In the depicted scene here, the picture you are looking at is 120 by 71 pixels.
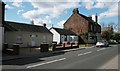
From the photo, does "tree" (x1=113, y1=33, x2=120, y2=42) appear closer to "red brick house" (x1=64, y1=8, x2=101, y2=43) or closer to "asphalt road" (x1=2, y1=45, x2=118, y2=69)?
"red brick house" (x1=64, y1=8, x2=101, y2=43)

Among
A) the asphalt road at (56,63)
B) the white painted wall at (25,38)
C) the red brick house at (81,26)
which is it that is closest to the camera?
the asphalt road at (56,63)

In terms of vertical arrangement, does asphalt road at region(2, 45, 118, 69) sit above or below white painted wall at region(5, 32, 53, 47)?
below

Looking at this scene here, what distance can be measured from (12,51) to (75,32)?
4650cm

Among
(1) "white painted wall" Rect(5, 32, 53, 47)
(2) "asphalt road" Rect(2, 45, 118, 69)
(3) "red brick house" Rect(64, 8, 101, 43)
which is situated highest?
(3) "red brick house" Rect(64, 8, 101, 43)

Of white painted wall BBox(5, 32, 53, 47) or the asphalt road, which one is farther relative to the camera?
white painted wall BBox(5, 32, 53, 47)

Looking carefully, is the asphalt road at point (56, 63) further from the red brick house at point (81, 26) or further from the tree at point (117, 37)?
the tree at point (117, 37)

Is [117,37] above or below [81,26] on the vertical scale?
below

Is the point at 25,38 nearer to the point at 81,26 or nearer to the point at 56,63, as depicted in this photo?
the point at 56,63

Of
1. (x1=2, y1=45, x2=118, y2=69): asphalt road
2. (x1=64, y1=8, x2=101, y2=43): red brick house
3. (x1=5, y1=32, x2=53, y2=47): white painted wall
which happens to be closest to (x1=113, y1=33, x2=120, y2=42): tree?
(x1=64, y1=8, x2=101, y2=43): red brick house

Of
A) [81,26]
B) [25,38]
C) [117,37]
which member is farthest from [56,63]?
[117,37]

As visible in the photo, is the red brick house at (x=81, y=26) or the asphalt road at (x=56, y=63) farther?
the red brick house at (x=81, y=26)

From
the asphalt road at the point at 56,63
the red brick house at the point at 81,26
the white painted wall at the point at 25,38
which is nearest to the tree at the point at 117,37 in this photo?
the red brick house at the point at 81,26

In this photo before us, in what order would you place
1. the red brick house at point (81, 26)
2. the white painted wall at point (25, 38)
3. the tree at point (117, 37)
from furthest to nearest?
the tree at point (117, 37), the red brick house at point (81, 26), the white painted wall at point (25, 38)

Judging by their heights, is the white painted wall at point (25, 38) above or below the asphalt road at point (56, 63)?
above
